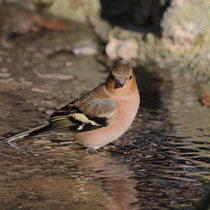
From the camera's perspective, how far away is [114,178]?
446 centimetres

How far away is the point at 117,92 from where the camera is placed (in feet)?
16.9

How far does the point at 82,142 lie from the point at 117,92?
57 cm

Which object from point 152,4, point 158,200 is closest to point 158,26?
point 152,4

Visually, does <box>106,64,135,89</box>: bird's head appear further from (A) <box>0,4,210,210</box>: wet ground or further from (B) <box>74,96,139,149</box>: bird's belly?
(A) <box>0,4,210,210</box>: wet ground

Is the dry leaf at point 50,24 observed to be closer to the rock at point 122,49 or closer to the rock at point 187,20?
the rock at point 122,49

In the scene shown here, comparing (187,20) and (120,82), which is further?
(187,20)

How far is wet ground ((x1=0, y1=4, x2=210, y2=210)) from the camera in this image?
4.02 meters

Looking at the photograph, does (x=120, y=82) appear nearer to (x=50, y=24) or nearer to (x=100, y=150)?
(x=100, y=150)

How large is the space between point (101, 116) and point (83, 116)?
0.59 ft

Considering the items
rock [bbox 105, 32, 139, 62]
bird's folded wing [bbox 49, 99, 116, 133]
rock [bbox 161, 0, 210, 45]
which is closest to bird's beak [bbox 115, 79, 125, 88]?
bird's folded wing [bbox 49, 99, 116, 133]

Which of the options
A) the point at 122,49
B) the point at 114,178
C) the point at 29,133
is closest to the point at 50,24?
the point at 122,49

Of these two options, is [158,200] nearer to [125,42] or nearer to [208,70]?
[208,70]

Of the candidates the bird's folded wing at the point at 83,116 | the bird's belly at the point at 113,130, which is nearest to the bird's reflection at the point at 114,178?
the bird's belly at the point at 113,130

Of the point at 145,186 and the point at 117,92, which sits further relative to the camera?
the point at 117,92
